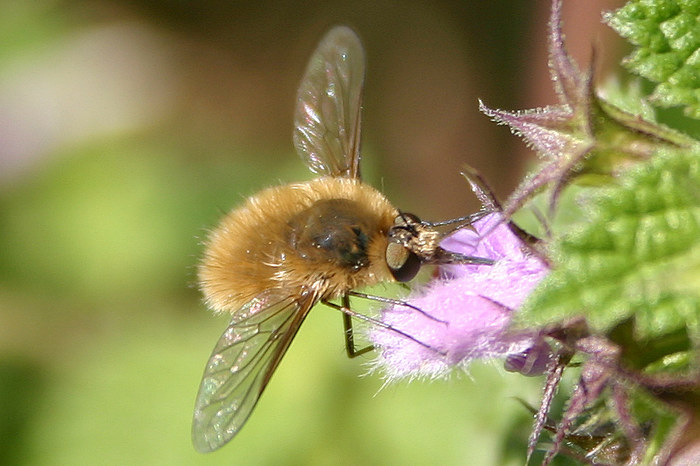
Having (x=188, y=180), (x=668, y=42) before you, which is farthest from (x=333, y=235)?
(x=188, y=180)

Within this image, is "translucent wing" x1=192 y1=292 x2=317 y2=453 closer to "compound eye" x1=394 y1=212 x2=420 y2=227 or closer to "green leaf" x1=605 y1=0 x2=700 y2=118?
"compound eye" x1=394 y1=212 x2=420 y2=227

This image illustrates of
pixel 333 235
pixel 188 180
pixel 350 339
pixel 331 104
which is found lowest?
pixel 350 339

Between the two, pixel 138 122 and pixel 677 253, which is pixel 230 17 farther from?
pixel 677 253

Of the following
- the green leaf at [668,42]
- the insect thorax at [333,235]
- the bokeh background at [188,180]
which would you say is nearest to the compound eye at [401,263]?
the insect thorax at [333,235]

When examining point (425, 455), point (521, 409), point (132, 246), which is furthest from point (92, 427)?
point (521, 409)

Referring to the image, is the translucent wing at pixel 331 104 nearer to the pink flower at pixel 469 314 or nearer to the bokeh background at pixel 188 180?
the pink flower at pixel 469 314

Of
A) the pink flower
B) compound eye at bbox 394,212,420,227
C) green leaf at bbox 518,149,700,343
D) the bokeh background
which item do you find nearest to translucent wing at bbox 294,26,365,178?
compound eye at bbox 394,212,420,227

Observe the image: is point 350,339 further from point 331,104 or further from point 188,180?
point 188,180
